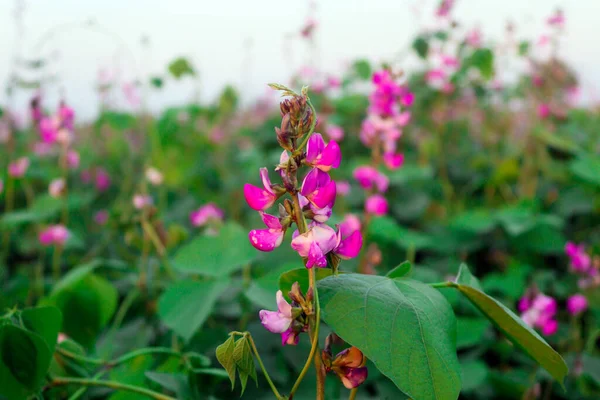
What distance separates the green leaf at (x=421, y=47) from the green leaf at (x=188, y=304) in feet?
6.42

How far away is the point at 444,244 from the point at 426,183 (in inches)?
28.5

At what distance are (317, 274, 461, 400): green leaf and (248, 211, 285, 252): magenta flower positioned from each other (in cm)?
8


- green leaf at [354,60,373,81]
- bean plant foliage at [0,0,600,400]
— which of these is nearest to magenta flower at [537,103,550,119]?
bean plant foliage at [0,0,600,400]

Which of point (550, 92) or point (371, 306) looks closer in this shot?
point (371, 306)

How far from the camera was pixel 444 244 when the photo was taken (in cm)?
224

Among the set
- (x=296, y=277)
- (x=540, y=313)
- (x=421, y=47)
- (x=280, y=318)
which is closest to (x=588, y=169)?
(x=421, y=47)

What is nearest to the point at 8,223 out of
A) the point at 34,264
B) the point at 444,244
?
the point at 34,264

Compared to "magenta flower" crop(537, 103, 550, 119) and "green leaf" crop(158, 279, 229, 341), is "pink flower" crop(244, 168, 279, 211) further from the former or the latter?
"magenta flower" crop(537, 103, 550, 119)

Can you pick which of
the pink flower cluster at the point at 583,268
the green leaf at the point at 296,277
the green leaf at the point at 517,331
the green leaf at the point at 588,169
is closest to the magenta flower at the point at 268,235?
the green leaf at the point at 296,277

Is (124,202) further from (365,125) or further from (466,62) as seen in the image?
(466,62)

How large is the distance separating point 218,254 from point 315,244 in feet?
2.50

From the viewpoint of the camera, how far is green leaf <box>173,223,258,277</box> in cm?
125

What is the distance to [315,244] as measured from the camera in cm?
60

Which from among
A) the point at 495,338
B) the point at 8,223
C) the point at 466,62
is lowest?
the point at 495,338
